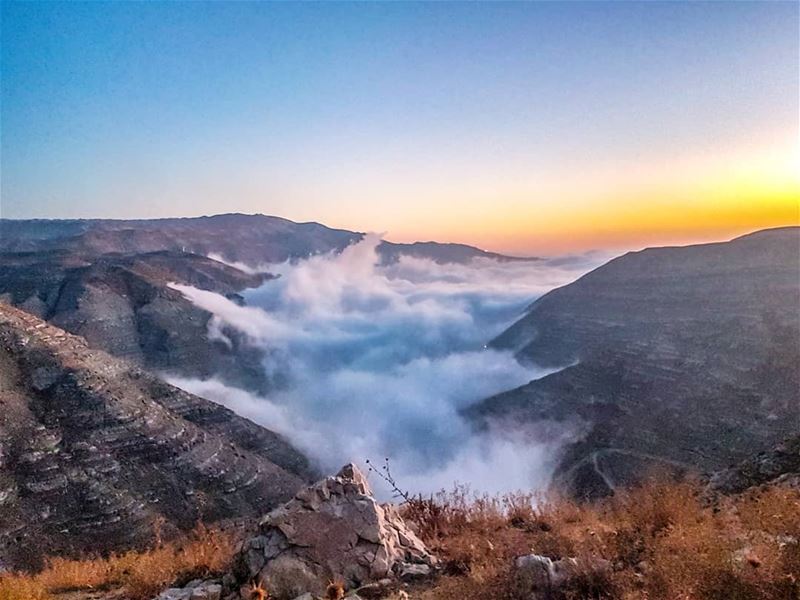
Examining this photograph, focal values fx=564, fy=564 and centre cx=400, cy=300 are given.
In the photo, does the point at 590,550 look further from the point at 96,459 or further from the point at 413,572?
the point at 96,459

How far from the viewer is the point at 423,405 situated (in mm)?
150750

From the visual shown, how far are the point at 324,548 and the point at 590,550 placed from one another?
3282 millimetres

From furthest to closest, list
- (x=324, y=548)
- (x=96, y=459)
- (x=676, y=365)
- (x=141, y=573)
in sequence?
(x=676, y=365) → (x=96, y=459) → (x=141, y=573) → (x=324, y=548)

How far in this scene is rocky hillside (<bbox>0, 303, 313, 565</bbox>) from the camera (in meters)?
49.8

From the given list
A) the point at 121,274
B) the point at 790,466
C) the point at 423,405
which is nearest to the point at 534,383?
the point at 423,405

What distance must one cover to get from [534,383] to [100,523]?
67.1 m

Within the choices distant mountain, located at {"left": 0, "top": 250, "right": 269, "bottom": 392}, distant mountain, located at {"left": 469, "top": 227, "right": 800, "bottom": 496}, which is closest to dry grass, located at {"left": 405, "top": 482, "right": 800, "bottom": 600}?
distant mountain, located at {"left": 469, "top": 227, "right": 800, "bottom": 496}

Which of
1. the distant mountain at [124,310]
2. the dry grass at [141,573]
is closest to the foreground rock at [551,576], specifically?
the dry grass at [141,573]

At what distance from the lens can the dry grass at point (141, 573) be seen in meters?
7.66

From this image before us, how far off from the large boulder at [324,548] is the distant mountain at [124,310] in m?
119

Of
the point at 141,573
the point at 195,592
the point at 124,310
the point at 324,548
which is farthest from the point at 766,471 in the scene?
the point at 124,310

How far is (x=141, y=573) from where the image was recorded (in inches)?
313

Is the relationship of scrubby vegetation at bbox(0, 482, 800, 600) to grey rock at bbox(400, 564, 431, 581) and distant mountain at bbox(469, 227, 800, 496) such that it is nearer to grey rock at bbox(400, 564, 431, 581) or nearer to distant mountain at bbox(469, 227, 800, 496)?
grey rock at bbox(400, 564, 431, 581)

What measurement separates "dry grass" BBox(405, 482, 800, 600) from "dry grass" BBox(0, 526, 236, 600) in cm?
322
